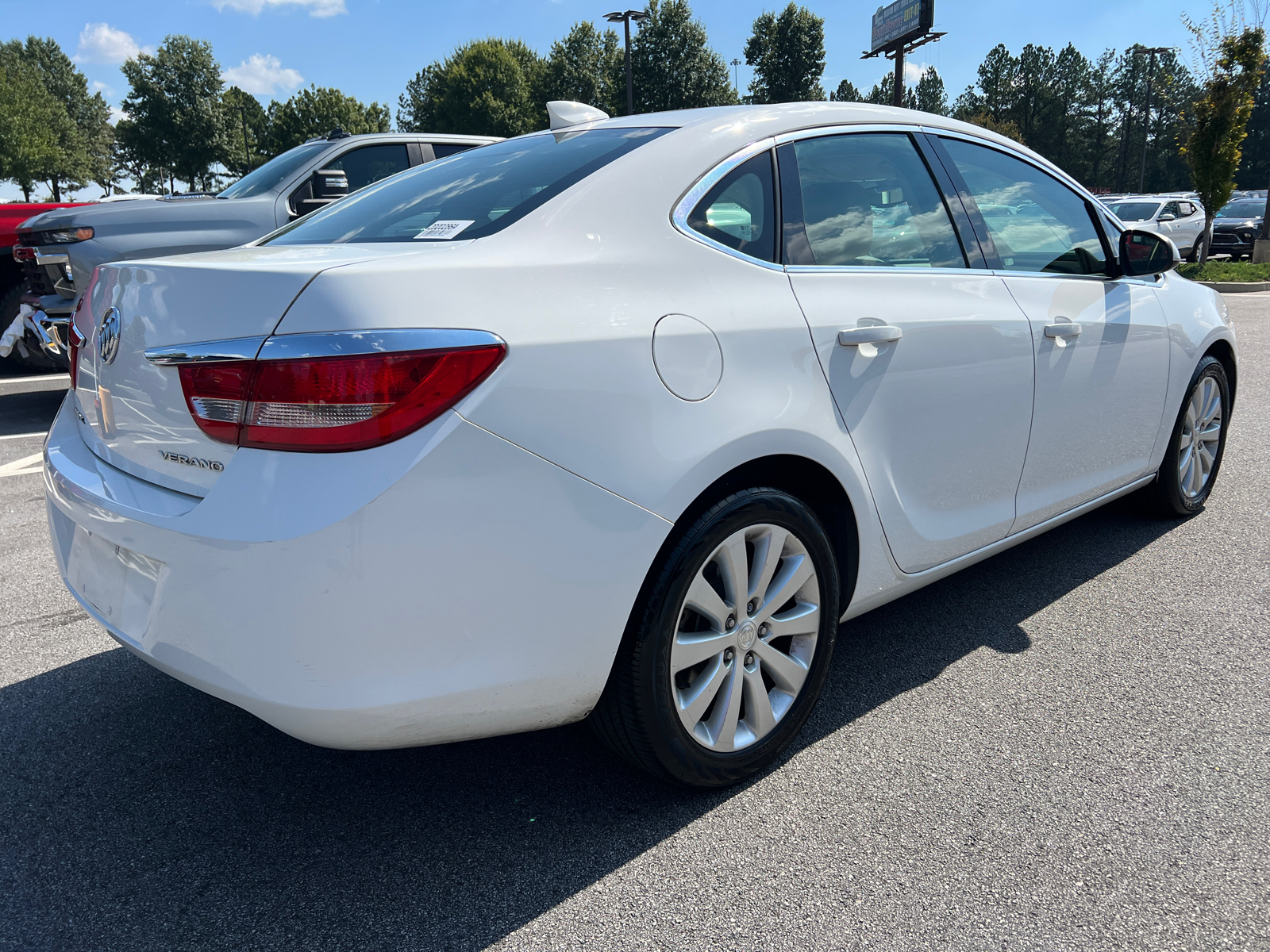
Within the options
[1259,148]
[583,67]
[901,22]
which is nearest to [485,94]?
[583,67]

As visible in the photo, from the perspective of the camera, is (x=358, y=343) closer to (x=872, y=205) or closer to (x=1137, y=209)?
(x=872, y=205)

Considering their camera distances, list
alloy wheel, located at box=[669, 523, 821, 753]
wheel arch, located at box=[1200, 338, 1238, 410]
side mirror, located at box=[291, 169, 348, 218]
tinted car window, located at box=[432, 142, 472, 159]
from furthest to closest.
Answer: tinted car window, located at box=[432, 142, 472, 159] < side mirror, located at box=[291, 169, 348, 218] < wheel arch, located at box=[1200, 338, 1238, 410] < alloy wheel, located at box=[669, 523, 821, 753]

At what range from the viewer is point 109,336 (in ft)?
6.70

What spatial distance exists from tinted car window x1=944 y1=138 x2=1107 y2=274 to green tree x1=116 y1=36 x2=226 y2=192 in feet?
224

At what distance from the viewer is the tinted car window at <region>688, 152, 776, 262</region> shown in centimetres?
213

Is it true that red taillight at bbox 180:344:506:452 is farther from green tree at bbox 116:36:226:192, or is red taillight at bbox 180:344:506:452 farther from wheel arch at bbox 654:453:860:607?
green tree at bbox 116:36:226:192

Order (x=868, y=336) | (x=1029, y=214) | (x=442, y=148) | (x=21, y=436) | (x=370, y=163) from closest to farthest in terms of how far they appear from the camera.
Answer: (x=868, y=336) < (x=1029, y=214) < (x=21, y=436) < (x=370, y=163) < (x=442, y=148)

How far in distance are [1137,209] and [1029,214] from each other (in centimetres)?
2116

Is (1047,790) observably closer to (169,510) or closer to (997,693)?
(997,693)

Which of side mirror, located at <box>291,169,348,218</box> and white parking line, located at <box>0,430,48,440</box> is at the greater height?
side mirror, located at <box>291,169,348,218</box>

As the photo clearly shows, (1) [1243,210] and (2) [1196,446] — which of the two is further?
(1) [1243,210]

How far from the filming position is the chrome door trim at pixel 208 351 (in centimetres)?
164

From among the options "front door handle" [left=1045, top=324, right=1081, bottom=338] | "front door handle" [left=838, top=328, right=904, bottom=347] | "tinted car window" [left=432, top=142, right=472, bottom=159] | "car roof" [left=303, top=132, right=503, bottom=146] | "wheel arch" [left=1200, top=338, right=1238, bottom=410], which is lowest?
"wheel arch" [left=1200, top=338, right=1238, bottom=410]

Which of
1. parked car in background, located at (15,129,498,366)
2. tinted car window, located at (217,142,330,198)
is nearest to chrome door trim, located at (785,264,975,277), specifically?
parked car in background, located at (15,129,498,366)
